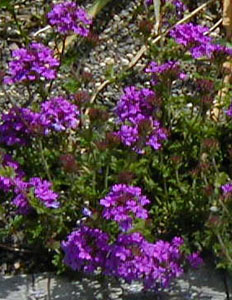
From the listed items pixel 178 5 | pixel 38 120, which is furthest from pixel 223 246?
pixel 178 5

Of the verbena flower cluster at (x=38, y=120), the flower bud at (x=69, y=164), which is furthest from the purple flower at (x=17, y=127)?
the flower bud at (x=69, y=164)

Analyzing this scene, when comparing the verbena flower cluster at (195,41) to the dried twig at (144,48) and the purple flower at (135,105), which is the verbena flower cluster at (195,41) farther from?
the dried twig at (144,48)

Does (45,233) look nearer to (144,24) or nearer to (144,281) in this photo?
(144,281)

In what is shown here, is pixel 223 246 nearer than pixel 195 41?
Yes

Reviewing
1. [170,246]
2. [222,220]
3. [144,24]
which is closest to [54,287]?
[170,246]

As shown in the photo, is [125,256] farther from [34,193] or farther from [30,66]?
[30,66]

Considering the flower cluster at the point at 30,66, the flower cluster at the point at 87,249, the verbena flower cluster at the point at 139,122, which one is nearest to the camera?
the flower cluster at the point at 87,249

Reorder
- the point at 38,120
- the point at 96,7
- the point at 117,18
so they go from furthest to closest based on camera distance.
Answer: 1. the point at 117,18
2. the point at 96,7
3. the point at 38,120
